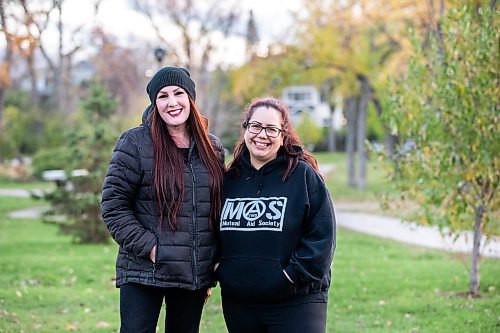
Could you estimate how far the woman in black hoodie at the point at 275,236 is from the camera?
370 cm

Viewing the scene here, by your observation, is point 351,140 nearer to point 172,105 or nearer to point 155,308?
point 172,105

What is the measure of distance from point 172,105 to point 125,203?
60cm

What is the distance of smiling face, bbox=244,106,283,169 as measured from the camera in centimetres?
388

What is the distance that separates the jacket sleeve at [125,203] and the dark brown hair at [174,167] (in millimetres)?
115

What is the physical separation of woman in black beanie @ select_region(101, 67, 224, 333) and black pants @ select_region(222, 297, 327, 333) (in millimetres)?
276

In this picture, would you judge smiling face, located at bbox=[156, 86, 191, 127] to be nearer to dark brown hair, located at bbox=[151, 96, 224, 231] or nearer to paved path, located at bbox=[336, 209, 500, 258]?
dark brown hair, located at bbox=[151, 96, 224, 231]

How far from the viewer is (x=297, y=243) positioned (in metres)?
3.74

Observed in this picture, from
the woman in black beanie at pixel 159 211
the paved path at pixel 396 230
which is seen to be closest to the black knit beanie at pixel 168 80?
the woman in black beanie at pixel 159 211

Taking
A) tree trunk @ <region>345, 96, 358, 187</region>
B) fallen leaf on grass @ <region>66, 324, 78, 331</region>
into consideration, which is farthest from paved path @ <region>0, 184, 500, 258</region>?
tree trunk @ <region>345, 96, 358, 187</region>

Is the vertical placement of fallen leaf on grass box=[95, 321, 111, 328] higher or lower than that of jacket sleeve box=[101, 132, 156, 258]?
lower

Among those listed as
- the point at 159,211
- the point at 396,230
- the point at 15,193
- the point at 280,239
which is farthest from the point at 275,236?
the point at 15,193

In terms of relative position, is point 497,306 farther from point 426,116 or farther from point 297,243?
point 297,243

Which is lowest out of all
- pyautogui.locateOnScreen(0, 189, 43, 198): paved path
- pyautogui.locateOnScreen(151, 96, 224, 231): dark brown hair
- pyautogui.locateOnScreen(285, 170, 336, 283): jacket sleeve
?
pyautogui.locateOnScreen(0, 189, 43, 198): paved path

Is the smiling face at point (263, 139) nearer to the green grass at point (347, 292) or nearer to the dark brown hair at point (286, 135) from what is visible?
the dark brown hair at point (286, 135)
